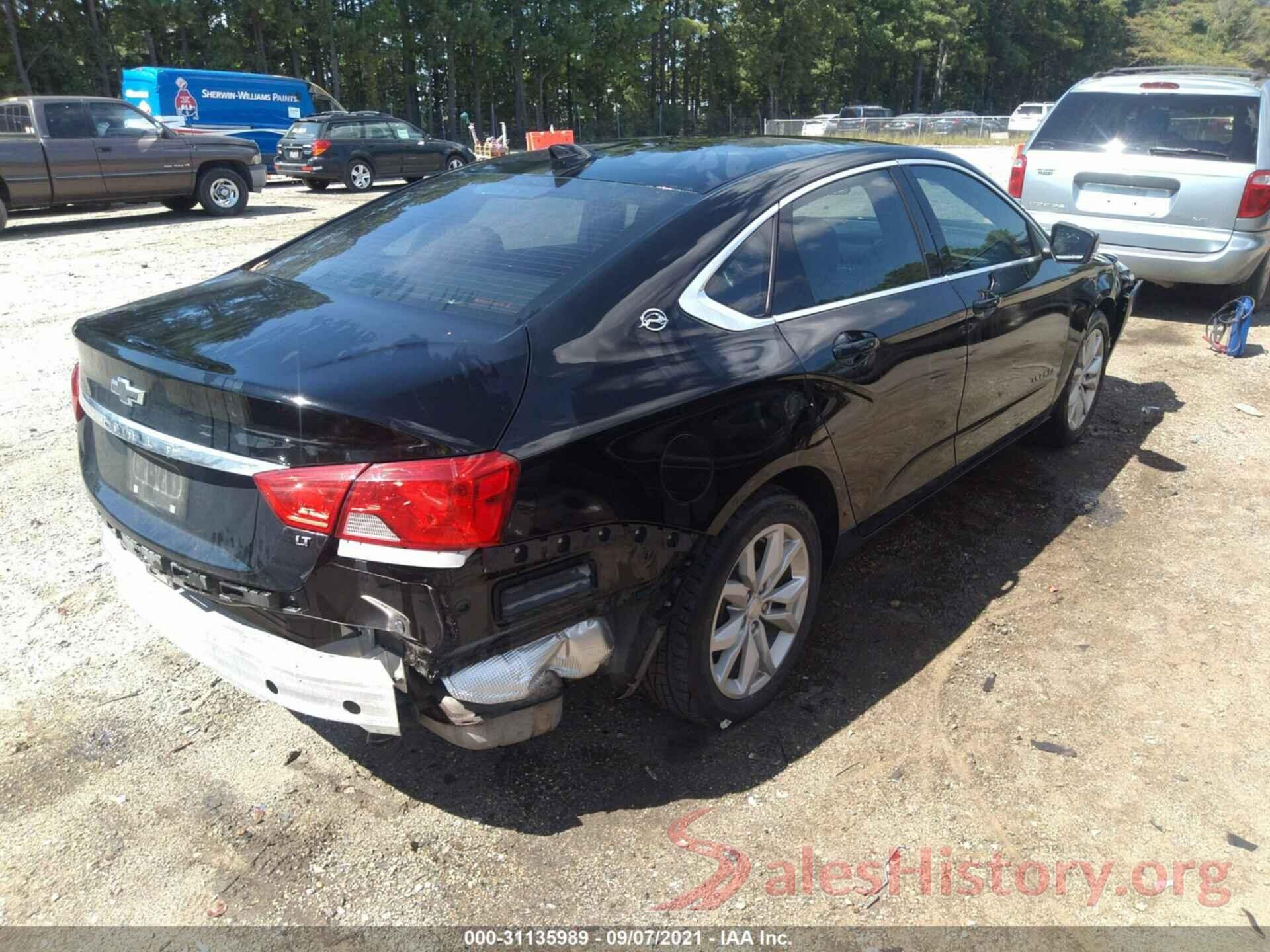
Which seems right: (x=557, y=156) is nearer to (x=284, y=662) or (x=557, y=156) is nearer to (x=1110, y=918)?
(x=284, y=662)

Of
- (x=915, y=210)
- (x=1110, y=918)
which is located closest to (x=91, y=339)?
(x=915, y=210)

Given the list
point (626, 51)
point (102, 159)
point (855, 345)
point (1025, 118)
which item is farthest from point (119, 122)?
point (1025, 118)

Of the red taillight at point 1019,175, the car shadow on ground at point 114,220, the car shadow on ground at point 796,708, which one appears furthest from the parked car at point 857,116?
the car shadow on ground at point 796,708

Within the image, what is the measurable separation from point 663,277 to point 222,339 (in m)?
1.22

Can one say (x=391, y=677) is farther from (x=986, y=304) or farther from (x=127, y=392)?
(x=986, y=304)

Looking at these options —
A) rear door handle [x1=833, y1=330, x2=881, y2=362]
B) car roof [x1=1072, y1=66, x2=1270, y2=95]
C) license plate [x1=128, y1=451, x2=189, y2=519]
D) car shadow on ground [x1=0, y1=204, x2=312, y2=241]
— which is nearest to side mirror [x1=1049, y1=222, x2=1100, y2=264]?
rear door handle [x1=833, y1=330, x2=881, y2=362]

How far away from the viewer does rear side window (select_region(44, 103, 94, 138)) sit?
1330cm

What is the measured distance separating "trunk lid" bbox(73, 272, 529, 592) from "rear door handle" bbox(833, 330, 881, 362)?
115 cm

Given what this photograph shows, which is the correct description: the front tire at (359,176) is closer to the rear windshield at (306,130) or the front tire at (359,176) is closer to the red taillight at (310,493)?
the rear windshield at (306,130)

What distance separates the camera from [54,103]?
43.8 ft

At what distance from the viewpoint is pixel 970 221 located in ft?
13.9

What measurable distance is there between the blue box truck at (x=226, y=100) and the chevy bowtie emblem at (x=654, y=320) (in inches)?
906

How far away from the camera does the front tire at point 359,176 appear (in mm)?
19656

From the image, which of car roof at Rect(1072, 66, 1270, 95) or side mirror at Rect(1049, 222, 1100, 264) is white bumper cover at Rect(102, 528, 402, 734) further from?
car roof at Rect(1072, 66, 1270, 95)
